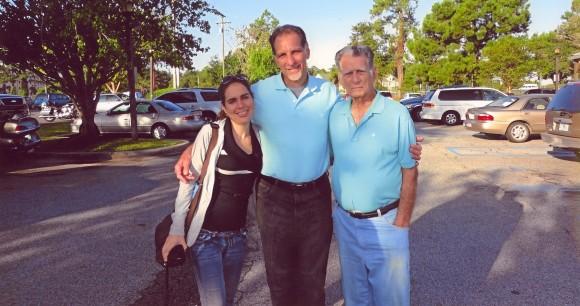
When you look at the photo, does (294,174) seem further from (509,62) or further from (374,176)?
(509,62)

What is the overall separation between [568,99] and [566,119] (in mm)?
417

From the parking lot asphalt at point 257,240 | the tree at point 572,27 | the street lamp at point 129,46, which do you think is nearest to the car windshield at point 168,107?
the street lamp at point 129,46

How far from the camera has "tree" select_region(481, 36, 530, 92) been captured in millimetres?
32844

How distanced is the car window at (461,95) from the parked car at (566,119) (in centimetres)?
1075

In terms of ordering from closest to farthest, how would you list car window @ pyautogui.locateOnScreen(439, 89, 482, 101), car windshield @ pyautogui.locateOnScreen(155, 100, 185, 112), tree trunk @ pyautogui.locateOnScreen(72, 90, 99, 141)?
tree trunk @ pyautogui.locateOnScreen(72, 90, 99, 141) → car windshield @ pyautogui.locateOnScreen(155, 100, 185, 112) → car window @ pyautogui.locateOnScreen(439, 89, 482, 101)

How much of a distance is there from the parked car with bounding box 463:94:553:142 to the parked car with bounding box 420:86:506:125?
5.99m

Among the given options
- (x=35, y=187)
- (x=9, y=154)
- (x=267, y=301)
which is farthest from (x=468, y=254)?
(x=9, y=154)

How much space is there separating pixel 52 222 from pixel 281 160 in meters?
4.65

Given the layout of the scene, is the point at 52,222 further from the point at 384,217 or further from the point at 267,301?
the point at 384,217

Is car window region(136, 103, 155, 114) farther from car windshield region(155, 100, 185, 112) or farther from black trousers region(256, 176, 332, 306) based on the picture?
black trousers region(256, 176, 332, 306)

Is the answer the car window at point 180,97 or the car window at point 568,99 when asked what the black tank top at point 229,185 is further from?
the car window at point 180,97

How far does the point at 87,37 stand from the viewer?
13.8 meters

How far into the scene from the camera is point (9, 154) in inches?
408

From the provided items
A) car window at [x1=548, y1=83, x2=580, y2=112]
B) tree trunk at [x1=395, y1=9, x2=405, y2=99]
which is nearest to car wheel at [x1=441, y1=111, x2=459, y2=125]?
car window at [x1=548, y1=83, x2=580, y2=112]
